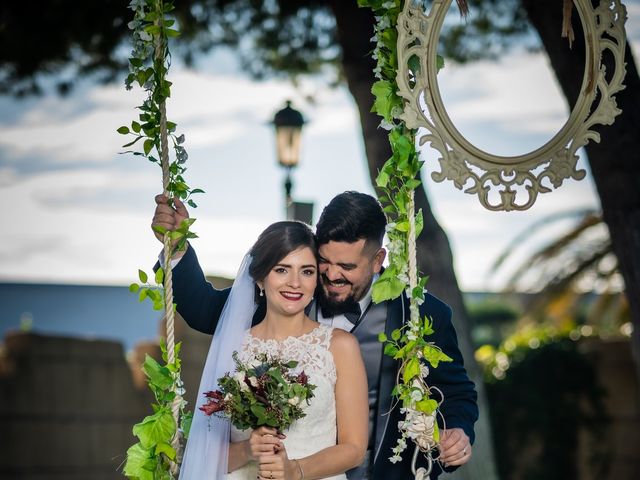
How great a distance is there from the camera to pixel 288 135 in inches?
320

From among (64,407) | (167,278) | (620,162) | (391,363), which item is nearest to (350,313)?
(391,363)

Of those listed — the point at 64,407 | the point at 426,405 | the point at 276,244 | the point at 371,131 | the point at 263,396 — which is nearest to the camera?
the point at 263,396

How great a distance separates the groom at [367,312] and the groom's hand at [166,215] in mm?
237

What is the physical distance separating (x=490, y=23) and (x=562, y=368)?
394 cm

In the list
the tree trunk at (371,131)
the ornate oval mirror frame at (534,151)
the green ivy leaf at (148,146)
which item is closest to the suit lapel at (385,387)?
the ornate oval mirror frame at (534,151)

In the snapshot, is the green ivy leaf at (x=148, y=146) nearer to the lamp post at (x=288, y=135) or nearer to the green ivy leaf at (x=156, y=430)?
the green ivy leaf at (x=156, y=430)

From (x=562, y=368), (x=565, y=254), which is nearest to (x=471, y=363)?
(x=562, y=368)

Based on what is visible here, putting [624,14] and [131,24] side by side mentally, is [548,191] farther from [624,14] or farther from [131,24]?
[131,24]

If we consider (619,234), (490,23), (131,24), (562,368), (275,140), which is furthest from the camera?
(562,368)

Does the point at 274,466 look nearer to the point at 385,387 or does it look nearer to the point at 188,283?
the point at 385,387

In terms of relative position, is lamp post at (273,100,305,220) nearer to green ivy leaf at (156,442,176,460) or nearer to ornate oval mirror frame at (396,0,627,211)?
ornate oval mirror frame at (396,0,627,211)

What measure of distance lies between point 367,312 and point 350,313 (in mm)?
123

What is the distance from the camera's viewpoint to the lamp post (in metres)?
8.02

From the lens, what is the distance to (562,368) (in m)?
11.7
